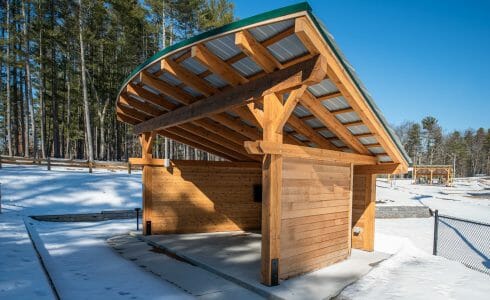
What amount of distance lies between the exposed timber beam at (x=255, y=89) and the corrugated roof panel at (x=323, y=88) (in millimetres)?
740

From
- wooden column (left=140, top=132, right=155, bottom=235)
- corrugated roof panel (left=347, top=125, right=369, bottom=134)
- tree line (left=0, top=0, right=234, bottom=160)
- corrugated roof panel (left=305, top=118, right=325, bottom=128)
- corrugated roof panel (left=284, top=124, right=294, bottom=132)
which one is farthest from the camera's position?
tree line (left=0, top=0, right=234, bottom=160)

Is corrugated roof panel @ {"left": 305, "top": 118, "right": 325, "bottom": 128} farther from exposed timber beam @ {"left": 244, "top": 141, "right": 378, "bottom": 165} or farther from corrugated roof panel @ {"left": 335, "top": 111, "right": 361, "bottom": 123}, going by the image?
exposed timber beam @ {"left": 244, "top": 141, "right": 378, "bottom": 165}

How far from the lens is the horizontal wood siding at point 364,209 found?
746 cm

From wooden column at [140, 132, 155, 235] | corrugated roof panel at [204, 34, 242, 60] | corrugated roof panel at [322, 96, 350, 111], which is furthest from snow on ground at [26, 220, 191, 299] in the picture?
corrugated roof panel at [322, 96, 350, 111]

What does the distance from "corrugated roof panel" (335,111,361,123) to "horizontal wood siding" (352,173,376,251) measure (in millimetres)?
2419

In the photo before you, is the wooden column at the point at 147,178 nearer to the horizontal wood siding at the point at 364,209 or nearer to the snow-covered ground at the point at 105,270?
the snow-covered ground at the point at 105,270

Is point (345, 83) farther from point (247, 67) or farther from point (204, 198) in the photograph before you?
point (204, 198)

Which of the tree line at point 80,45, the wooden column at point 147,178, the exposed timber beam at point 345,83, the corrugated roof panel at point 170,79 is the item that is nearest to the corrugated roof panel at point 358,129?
the exposed timber beam at point 345,83

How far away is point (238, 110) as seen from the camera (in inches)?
223

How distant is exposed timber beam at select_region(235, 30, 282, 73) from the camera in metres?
3.89

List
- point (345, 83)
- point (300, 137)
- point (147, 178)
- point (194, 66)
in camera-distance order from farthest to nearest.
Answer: point (147, 178) → point (300, 137) → point (194, 66) → point (345, 83)

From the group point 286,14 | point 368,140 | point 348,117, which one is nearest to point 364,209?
point 368,140

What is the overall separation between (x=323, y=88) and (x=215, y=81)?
77.4 inches

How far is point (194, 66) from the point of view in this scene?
5.25 m
